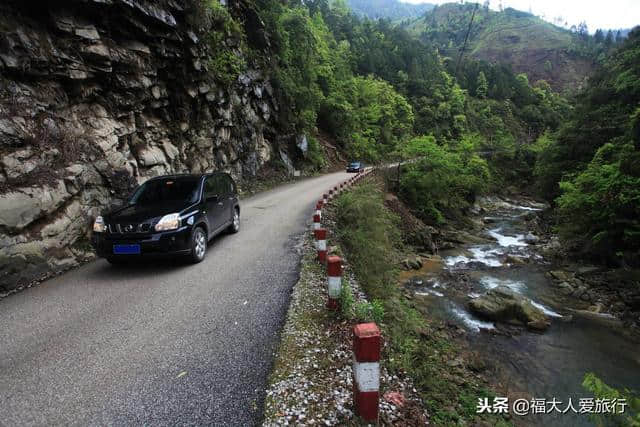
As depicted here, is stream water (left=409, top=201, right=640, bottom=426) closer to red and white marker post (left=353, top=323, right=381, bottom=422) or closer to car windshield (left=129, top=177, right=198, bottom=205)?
red and white marker post (left=353, top=323, right=381, bottom=422)

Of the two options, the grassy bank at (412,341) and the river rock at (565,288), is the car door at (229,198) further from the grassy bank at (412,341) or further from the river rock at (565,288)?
the river rock at (565,288)

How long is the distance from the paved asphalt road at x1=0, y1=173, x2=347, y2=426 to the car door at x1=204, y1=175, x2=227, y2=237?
105cm

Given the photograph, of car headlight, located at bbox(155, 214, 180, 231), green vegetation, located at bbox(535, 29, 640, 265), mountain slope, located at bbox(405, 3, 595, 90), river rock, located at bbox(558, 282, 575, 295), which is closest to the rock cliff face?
car headlight, located at bbox(155, 214, 180, 231)

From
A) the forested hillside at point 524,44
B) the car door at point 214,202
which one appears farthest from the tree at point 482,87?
the car door at point 214,202

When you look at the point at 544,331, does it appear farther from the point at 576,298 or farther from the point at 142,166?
the point at 142,166

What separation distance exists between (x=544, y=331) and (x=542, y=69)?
160 m

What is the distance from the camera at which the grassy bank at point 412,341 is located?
13.6ft

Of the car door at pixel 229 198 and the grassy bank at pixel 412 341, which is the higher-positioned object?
the car door at pixel 229 198

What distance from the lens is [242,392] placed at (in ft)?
9.84

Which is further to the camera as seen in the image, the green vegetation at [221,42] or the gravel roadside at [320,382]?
the green vegetation at [221,42]

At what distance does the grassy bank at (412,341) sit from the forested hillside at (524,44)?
113045 millimetres

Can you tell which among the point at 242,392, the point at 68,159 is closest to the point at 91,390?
the point at 242,392

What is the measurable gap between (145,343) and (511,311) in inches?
400

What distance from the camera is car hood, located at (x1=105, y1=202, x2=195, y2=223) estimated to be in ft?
19.6
